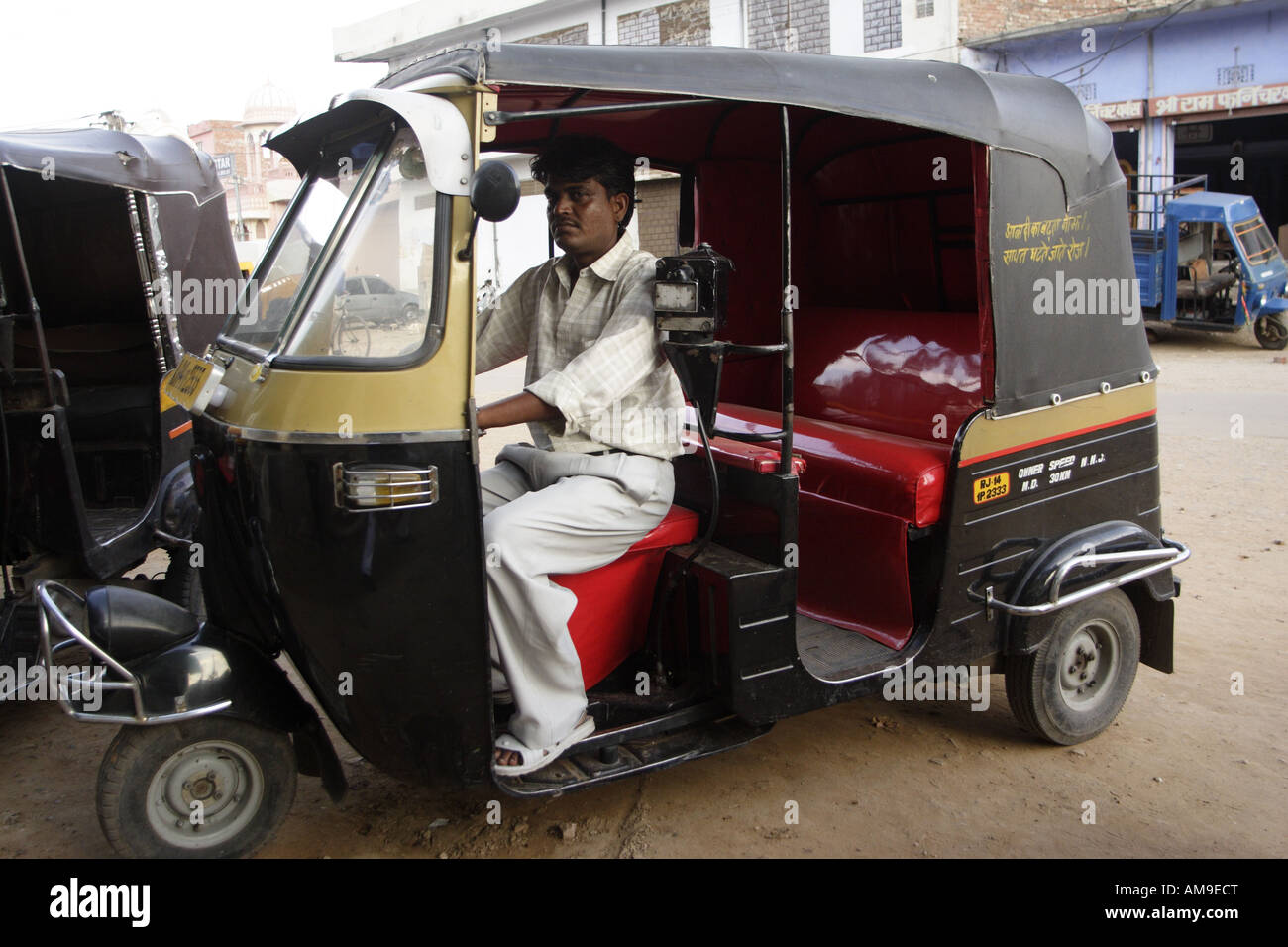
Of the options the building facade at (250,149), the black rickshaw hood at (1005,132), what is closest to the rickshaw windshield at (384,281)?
the black rickshaw hood at (1005,132)

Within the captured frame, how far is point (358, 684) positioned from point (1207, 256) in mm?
15037

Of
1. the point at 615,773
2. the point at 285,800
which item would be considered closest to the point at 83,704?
the point at 285,800

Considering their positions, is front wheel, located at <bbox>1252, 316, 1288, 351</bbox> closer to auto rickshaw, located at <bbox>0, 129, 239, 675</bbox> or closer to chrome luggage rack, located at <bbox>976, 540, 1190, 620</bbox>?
chrome luggage rack, located at <bbox>976, 540, 1190, 620</bbox>

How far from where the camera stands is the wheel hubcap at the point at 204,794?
109 inches

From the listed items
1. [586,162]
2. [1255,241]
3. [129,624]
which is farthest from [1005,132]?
[1255,241]

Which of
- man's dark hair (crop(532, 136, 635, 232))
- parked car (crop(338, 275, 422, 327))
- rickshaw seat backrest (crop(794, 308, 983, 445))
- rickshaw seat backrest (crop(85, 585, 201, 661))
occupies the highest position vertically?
man's dark hair (crop(532, 136, 635, 232))

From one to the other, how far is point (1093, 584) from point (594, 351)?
1.96m

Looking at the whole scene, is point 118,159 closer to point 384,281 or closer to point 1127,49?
point 384,281

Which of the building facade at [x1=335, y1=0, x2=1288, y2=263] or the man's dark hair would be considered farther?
the building facade at [x1=335, y1=0, x2=1288, y2=263]

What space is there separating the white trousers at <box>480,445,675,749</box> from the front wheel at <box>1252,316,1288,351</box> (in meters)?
13.4

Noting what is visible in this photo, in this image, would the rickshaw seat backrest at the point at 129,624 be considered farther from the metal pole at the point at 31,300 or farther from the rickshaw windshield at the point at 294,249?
the metal pole at the point at 31,300

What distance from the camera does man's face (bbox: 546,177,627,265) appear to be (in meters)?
3.15

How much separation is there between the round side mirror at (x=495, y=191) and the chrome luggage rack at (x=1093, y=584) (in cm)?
206

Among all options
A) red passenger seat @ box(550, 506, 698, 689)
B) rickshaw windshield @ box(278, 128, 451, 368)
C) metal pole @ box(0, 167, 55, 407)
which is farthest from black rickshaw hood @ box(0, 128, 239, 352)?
red passenger seat @ box(550, 506, 698, 689)
